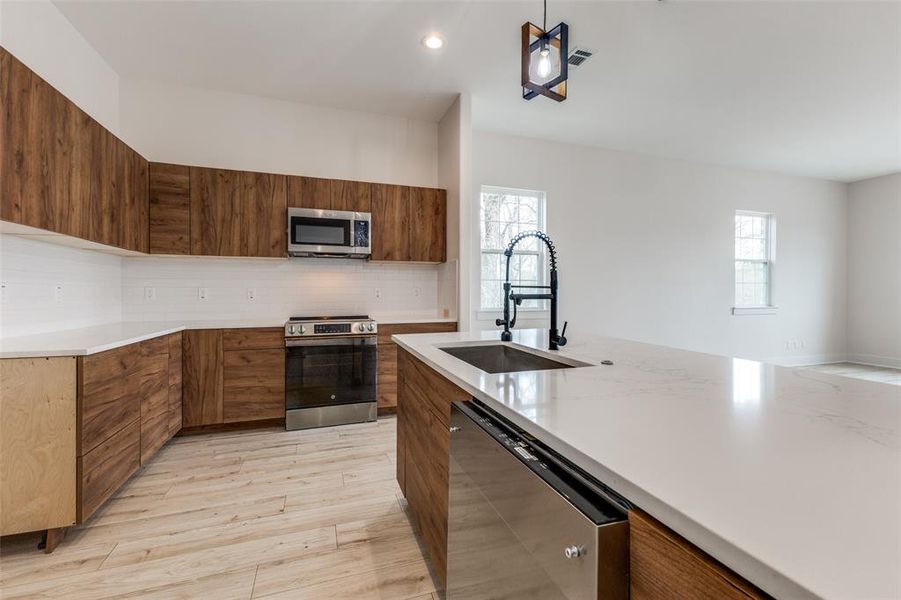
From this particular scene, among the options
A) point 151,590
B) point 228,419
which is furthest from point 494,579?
point 228,419

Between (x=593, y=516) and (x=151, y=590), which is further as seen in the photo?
(x=151, y=590)

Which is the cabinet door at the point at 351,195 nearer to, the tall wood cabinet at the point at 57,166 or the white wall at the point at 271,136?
the white wall at the point at 271,136

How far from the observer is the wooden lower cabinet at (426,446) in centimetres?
142

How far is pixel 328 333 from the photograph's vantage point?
3.45m

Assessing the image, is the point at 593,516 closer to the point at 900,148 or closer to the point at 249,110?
the point at 249,110

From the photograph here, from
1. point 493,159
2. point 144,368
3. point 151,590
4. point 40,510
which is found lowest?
point 151,590

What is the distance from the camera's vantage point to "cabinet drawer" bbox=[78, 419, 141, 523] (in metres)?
1.88

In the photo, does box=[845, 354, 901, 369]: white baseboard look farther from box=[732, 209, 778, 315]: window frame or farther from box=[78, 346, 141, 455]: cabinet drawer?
box=[78, 346, 141, 455]: cabinet drawer

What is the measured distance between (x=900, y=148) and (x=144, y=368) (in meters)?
8.43

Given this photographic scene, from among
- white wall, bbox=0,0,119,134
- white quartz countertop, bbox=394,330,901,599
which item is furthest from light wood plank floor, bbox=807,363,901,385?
white wall, bbox=0,0,119,134

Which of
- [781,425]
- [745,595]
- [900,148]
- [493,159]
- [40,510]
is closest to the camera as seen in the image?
[745,595]

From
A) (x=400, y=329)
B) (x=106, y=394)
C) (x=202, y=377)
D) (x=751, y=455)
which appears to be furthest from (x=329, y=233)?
(x=751, y=455)

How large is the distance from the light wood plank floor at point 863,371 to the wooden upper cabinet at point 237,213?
22.8 feet

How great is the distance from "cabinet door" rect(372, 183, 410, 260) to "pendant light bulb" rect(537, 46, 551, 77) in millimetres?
2362
